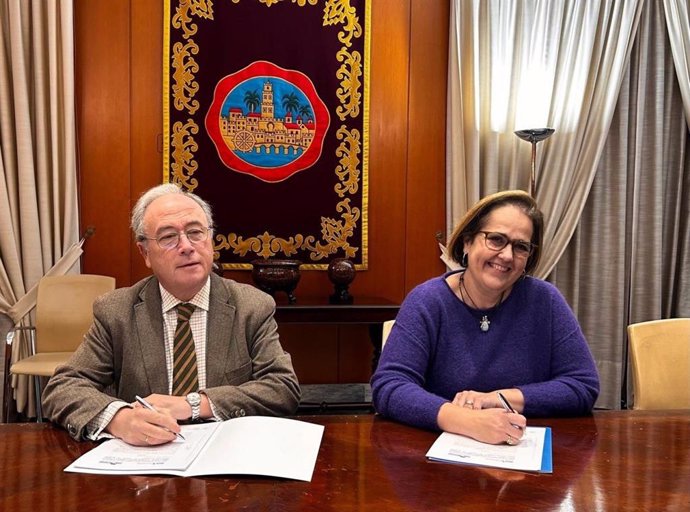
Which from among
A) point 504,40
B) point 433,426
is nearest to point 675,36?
point 504,40

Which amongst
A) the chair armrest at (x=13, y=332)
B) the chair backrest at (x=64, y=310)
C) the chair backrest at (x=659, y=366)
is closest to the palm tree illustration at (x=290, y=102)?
the chair backrest at (x=64, y=310)

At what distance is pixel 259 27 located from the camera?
409cm

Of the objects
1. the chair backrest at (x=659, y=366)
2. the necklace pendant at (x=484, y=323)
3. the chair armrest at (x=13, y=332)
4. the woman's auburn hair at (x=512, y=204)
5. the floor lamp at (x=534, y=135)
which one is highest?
the floor lamp at (x=534, y=135)

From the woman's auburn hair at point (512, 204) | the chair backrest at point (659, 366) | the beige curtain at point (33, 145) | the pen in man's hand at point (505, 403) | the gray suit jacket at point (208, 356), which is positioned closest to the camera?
the pen in man's hand at point (505, 403)

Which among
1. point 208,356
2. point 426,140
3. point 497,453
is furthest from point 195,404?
point 426,140

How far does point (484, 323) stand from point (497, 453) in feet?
1.85

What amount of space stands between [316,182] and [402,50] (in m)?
1.03

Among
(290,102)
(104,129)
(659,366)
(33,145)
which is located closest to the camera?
(659,366)

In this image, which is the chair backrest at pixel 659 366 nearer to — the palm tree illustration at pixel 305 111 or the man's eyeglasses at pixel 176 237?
the man's eyeglasses at pixel 176 237

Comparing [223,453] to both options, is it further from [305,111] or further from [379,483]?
[305,111]

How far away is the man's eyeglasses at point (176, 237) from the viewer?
1.83 meters

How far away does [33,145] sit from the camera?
387cm

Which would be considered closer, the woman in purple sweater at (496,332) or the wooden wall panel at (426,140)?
the woman in purple sweater at (496,332)

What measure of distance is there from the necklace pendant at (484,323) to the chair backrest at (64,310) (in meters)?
2.49
